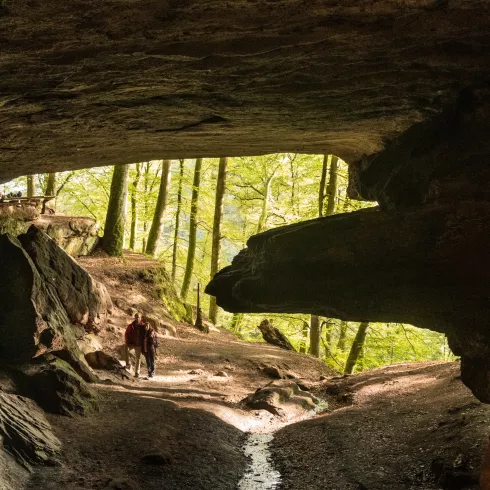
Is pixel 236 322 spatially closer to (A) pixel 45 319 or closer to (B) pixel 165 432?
(A) pixel 45 319

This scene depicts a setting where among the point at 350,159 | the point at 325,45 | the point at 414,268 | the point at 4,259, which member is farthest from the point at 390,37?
the point at 4,259

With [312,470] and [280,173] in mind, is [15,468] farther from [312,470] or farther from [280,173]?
[280,173]

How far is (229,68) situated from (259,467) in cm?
780

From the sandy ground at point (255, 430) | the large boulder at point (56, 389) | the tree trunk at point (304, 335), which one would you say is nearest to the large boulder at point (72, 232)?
the sandy ground at point (255, 430)

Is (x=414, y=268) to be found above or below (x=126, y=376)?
above

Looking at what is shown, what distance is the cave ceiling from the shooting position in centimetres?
568

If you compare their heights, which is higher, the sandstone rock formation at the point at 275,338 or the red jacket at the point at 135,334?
the red jacket at the point at 135,334

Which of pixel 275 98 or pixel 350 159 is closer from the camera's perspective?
pixel 275 98

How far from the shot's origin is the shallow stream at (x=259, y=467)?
33.0ft

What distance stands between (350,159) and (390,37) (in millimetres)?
6166

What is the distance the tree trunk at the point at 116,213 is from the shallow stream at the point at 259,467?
13.1 meters

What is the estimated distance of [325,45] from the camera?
6727mm

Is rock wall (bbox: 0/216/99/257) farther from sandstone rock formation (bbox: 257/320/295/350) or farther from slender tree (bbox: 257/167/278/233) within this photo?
slender tree (bbox: 257/167/278/233)

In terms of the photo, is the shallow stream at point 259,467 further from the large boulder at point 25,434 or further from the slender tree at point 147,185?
the slender tree at point 147,185
